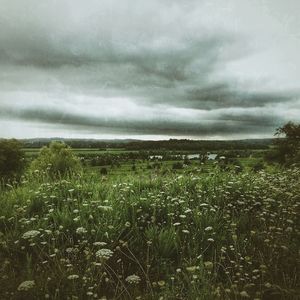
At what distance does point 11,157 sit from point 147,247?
225 feet

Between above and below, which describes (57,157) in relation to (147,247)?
below

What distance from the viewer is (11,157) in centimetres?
6812

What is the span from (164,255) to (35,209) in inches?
128

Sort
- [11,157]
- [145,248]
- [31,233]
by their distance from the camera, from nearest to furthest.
Result: [31,233], [145,248], [11,157]

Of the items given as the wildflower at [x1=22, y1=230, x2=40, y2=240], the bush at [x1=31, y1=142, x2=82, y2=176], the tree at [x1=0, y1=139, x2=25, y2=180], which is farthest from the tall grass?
the tree at [x1=0, y1=139, x2=25, y2=180]

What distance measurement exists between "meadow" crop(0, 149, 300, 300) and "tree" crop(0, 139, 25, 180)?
208ft

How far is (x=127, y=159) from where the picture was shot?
6412 inches

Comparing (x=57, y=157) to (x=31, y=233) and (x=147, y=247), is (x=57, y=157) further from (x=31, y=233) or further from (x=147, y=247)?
(x=31, y=233)

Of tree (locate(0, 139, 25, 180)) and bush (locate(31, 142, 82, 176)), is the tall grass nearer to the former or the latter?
bush (locate(31, 142, 82, 176))

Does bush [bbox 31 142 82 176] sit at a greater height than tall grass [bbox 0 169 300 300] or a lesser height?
lesser

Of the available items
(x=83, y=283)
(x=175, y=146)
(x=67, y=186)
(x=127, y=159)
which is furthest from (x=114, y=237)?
(x=175, y=146)

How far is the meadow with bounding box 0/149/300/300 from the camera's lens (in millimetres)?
4133

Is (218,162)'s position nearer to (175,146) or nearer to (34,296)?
(34,296)

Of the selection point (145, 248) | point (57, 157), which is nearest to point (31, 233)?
point (145, 248)
